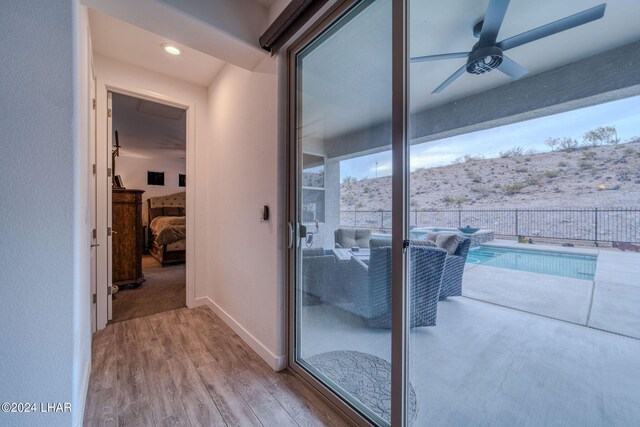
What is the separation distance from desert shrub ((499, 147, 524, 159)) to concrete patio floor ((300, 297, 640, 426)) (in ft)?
1.85

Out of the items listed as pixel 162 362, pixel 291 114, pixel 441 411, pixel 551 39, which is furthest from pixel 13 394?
pixel 551 39

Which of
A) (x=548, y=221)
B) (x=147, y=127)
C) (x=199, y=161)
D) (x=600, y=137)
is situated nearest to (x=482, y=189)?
(x=548, y=221)

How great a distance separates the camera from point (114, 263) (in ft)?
11.7

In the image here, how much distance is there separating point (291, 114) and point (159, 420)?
6.62 ft

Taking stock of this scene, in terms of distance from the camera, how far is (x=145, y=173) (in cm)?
714

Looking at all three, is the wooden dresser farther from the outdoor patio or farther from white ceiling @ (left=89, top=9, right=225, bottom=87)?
the outdoor patio

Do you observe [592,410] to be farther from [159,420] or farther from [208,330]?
→ [208,330]

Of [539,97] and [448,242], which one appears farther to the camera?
[448,242]

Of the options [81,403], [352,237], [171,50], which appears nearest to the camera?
[81,403]

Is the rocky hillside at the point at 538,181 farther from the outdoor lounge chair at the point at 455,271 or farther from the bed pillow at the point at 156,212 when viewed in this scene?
the bed pillow at the point at 156,212

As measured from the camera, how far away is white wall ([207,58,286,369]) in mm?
1924

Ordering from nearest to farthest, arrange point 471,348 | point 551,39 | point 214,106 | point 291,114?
1. point 551,39
2. point 471,348
3. point 291,114
4. point 214,106

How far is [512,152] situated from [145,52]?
305 cm

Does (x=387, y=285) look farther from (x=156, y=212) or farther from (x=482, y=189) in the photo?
(x=156, y=212)
